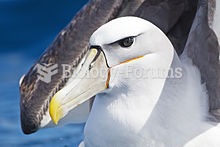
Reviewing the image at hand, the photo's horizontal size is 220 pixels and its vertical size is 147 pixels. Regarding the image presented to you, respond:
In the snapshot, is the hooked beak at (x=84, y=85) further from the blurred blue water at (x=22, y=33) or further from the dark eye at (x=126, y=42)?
the blurred blue water at (x=22, y=33)

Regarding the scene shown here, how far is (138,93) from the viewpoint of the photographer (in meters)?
5.22

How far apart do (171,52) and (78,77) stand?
575 millimetres

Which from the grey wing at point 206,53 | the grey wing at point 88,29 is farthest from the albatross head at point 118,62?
the grey wing at point 88,29

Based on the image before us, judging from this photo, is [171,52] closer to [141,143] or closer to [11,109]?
[141,143]

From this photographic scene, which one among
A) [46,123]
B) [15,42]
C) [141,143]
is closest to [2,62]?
[15,42]

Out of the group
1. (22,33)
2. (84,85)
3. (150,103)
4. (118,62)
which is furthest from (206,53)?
(22,33)

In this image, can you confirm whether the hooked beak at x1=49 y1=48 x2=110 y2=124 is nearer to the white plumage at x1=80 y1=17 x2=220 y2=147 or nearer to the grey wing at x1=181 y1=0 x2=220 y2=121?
the white plumage at x1=80 y1=17 x2=220 y2=147

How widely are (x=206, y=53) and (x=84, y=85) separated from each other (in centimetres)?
87

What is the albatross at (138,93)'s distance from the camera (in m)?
5.04

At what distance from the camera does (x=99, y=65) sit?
5059 millimetres

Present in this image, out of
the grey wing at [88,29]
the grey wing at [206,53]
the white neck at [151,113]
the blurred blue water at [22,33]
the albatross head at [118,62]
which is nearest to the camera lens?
the albatross head at [118,62]

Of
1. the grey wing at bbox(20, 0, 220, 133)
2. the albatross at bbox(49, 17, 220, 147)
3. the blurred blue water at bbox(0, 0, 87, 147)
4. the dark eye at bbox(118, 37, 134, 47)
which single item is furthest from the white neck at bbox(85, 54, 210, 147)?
the blurred blue water at bbox(0, 0, 87, 147)

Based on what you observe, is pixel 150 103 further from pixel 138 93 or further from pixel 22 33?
pixel 22 33

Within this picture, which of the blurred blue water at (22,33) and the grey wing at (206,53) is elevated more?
the grey wing at (206,53)
